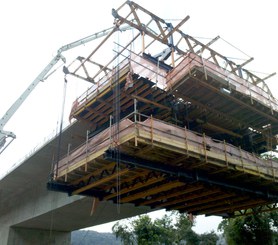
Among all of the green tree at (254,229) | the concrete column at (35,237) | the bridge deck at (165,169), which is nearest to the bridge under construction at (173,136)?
the bridge deck at (165,169)

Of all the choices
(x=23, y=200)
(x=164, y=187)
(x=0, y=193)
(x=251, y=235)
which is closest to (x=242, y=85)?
(x=164, y=187)

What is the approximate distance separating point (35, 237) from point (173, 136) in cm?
2483

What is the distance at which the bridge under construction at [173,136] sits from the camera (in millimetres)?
13391

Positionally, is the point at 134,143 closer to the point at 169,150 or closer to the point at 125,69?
the point at 169,150

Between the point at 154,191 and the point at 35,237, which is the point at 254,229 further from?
the point at 35,237

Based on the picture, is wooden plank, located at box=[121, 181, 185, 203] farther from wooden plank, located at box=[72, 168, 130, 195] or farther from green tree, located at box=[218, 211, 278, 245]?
green tree, located at box=[218, 211, 278, 245]

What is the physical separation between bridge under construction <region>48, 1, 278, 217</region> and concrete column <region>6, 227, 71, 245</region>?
54.6 feet

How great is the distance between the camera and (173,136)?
13211 millimetres

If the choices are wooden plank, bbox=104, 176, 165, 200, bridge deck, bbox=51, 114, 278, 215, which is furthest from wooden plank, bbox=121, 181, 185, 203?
wooden plank, bbox=104, 176, 165, 200

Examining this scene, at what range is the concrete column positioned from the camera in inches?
1236

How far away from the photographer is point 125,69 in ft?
56.5

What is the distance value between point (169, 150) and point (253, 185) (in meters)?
6.98

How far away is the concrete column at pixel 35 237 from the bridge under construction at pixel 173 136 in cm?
1665

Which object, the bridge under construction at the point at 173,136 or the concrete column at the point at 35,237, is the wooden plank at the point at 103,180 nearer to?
the bridge under construction at the point at 173,136
